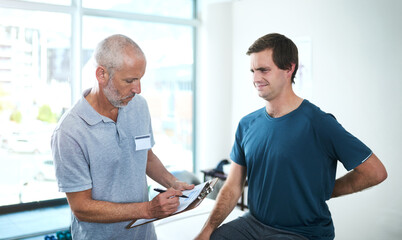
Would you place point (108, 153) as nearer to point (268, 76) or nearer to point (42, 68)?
point (268, 76)

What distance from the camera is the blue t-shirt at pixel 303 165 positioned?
161 cm

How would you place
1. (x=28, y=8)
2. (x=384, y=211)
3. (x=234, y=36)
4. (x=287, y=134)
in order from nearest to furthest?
(x=287, y=134)
(x=384, y=211)
(x=28, y=8)
(x=234, y=36)

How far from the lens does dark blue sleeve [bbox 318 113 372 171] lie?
1.58m

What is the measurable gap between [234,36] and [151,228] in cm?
304

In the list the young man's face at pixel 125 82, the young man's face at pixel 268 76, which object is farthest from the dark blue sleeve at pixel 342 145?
the young man's face at pixel 125 82

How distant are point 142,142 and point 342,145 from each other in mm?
900

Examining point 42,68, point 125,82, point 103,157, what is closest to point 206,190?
point 103,157

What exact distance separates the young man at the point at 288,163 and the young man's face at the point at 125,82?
0.64m

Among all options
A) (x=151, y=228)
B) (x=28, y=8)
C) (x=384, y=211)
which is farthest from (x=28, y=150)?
(x=384, y=211)

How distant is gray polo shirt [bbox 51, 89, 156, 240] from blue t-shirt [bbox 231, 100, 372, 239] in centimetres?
60

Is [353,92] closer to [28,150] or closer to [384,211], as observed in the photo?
[384,211]

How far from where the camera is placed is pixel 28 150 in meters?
3.64

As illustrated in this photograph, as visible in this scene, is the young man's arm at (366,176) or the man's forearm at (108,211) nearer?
the man's forearm at (108,211)

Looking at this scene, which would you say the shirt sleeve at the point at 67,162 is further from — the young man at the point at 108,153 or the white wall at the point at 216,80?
the white wall at the point at 216,80
